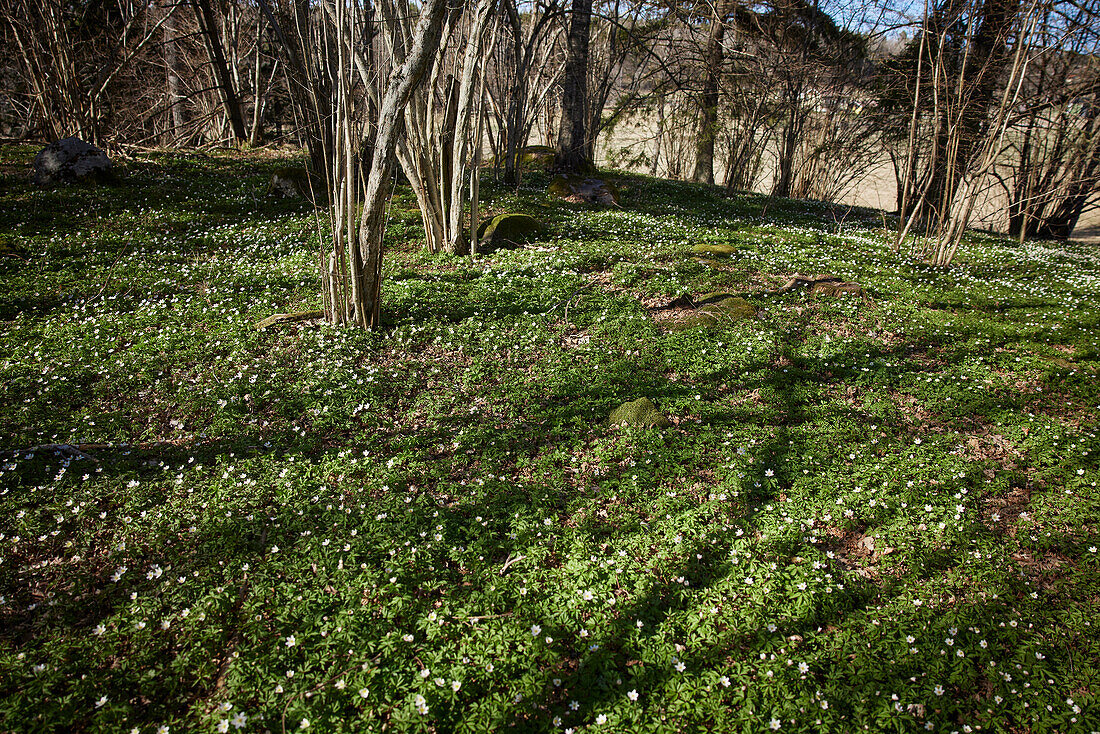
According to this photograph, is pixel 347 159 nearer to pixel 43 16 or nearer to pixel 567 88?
pixel 567 88

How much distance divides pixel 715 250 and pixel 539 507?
7.24 m

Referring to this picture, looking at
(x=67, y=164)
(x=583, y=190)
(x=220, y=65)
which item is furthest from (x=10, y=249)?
(x=583, y=190)

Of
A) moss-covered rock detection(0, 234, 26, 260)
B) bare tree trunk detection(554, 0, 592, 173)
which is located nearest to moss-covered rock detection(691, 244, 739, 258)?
bare tree trunk detection(554, 0, 592, 173)

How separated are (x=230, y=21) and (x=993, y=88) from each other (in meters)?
22.1

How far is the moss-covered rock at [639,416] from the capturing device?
544 centimetres

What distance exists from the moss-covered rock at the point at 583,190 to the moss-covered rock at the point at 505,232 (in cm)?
374

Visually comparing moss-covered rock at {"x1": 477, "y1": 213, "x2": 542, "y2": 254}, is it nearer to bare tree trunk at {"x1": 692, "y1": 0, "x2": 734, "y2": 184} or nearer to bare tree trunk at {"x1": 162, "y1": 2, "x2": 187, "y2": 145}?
bare tree trunk at {"x1": 692, "y1": 0, "x2": 734, "y2": 184}

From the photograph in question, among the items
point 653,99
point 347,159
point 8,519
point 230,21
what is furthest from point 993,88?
point 230,21

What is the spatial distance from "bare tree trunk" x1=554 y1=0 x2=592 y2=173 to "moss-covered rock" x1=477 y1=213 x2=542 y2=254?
505 centimetres

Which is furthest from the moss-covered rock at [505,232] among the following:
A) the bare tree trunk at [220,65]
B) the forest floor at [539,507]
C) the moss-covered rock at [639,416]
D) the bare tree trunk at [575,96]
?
the bare tree trunk at [220,65]

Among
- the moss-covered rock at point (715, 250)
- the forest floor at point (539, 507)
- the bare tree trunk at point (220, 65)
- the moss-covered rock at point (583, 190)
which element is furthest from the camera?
the bare tree trunk at point (220, 65)

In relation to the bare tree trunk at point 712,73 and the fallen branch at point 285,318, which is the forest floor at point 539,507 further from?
the bare tree trunk at point 712,73

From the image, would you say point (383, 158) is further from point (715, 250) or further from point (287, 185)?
point (287, 185)

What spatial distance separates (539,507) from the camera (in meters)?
4.40
